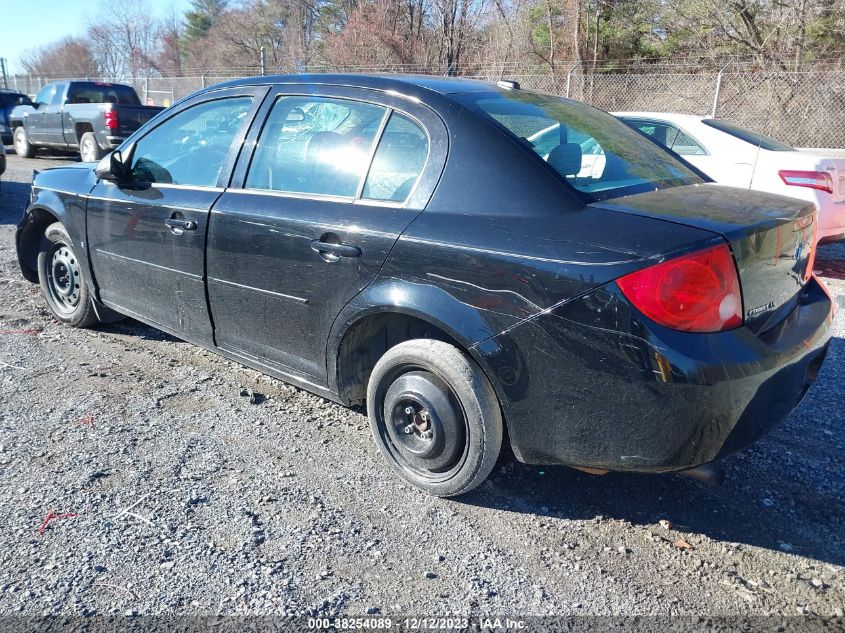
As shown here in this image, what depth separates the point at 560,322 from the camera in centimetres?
238

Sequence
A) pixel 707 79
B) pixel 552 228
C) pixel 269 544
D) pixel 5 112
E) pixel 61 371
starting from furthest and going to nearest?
pixel 5 112 → pixel 707 79 → pixel 61 371 → pixel 269 544 → pixel 552 228

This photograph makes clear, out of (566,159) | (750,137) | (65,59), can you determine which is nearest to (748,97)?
(750,137)

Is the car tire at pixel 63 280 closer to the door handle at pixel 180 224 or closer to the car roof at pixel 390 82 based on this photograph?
the door handle at pixel 180 224

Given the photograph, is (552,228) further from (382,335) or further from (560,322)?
(382,335)

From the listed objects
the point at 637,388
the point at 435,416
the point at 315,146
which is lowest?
the point at 435,416

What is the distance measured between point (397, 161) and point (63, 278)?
3.35 m

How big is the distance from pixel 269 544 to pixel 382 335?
1.04m

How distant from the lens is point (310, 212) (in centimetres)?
311

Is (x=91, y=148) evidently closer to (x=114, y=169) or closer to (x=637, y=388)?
(x=114, y=169)

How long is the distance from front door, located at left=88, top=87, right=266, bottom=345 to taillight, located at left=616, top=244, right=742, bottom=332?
7.56ft

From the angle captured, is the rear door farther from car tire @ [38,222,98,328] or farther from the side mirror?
car tire @ [38,222,98,328]

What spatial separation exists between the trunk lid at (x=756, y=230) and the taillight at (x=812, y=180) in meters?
4.16

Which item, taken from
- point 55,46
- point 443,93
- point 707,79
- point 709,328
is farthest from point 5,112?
point 55,46

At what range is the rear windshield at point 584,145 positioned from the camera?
2.79 meters
